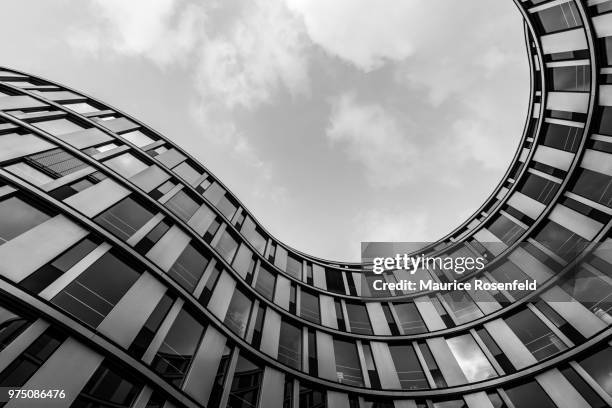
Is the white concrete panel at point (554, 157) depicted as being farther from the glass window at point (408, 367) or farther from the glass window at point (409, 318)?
the glass window at point (408, 367)

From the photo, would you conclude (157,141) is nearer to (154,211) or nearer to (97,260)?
(154,211)

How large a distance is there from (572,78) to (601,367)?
1541 centimetres

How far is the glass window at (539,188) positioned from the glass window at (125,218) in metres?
24.8

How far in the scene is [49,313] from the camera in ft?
30.1

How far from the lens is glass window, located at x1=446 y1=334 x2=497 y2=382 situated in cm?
1678

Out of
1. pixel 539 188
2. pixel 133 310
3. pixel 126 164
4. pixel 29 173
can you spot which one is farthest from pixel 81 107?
pixel 539 188

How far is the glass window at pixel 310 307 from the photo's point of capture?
71.5 ft

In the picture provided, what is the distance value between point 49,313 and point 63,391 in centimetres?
227

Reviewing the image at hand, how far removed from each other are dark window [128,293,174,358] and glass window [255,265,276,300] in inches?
302

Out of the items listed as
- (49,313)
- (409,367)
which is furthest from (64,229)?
(409,367)

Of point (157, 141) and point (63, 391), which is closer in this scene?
point (63, 391)

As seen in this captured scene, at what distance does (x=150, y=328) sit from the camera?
12.0 meters

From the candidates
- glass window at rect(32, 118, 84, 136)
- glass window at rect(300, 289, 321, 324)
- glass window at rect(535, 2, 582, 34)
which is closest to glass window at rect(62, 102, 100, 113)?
glass window at rect(32, 118, 84, 136)

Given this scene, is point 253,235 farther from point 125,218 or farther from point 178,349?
point 178,349
